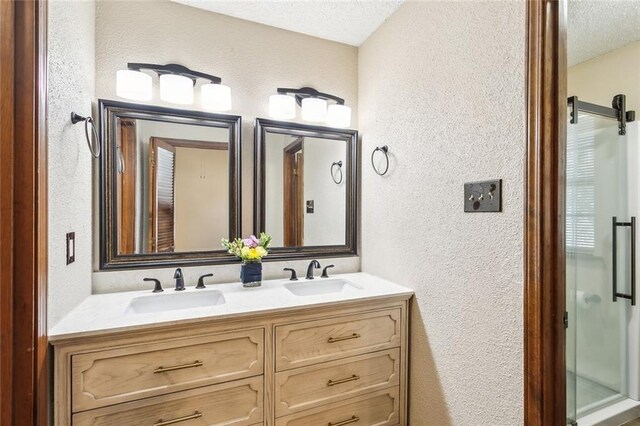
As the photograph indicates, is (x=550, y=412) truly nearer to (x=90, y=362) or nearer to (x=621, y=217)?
(x=90, y=362)

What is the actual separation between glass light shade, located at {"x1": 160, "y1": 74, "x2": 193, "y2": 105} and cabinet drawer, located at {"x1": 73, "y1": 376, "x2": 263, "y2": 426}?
148 centimetres

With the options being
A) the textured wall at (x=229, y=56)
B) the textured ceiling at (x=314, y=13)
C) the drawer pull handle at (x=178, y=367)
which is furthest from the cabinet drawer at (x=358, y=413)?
the textured ceiling at (x=314, y=13)

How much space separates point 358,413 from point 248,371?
65 cm

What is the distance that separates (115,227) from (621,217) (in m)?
3.18

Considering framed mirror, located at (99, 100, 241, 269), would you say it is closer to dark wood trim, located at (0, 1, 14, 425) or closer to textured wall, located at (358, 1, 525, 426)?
dark wood trim, located at (0, 1, 14, 425)

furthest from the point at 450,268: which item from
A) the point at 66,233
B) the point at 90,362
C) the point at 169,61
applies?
the point at 169,61

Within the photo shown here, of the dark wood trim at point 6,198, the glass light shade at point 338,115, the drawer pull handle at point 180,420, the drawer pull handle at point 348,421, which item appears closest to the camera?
the dark wood trim at point 6,198

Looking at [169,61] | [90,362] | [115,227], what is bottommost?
[90,362]

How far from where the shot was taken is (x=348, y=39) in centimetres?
211

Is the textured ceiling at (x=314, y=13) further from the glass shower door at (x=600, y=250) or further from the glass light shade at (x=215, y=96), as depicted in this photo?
the glass shower door at (x=600, y=250)

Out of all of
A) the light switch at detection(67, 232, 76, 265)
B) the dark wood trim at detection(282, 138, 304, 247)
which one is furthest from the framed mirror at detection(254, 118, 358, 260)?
the light switch at detection(67, 232, 76, 265)

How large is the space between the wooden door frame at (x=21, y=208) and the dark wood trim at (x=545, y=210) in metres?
1.62

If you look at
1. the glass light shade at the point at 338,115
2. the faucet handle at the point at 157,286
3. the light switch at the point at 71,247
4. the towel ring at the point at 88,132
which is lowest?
the faucet handle at the point at 157,286

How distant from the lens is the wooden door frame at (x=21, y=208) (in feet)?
2.95
